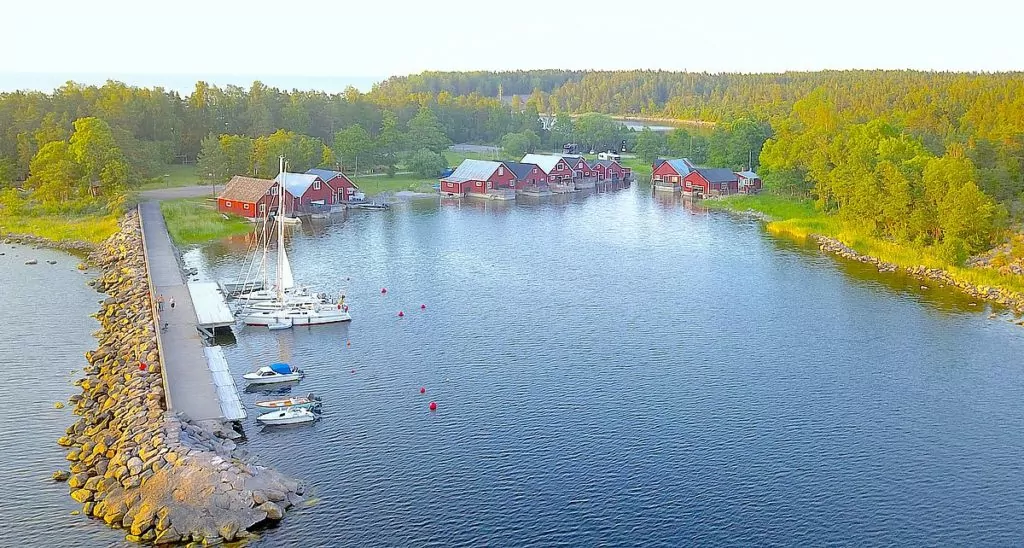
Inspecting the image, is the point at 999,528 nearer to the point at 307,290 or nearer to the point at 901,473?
the point at 901,473

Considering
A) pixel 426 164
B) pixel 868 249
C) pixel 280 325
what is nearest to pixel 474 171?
pixel 426 164

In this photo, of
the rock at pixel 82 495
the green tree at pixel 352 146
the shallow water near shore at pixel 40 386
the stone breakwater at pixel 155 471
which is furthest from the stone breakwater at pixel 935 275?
the green tree at pixel 352 146

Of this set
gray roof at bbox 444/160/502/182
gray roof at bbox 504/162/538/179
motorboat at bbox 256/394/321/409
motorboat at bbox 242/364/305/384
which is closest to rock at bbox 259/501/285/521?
motorboat at bbox 256/394/321/409

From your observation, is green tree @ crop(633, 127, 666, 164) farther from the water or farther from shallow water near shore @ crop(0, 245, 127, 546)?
shallow water near shore @ crop(0, 245, 127, 546)

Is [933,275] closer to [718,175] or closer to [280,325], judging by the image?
[280,325]

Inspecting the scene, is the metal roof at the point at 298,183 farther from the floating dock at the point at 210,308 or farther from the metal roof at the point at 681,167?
the metal roof at the point at 681,167

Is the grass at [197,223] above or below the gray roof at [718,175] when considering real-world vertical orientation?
below

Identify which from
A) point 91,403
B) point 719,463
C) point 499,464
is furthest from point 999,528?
→ point 91,403
